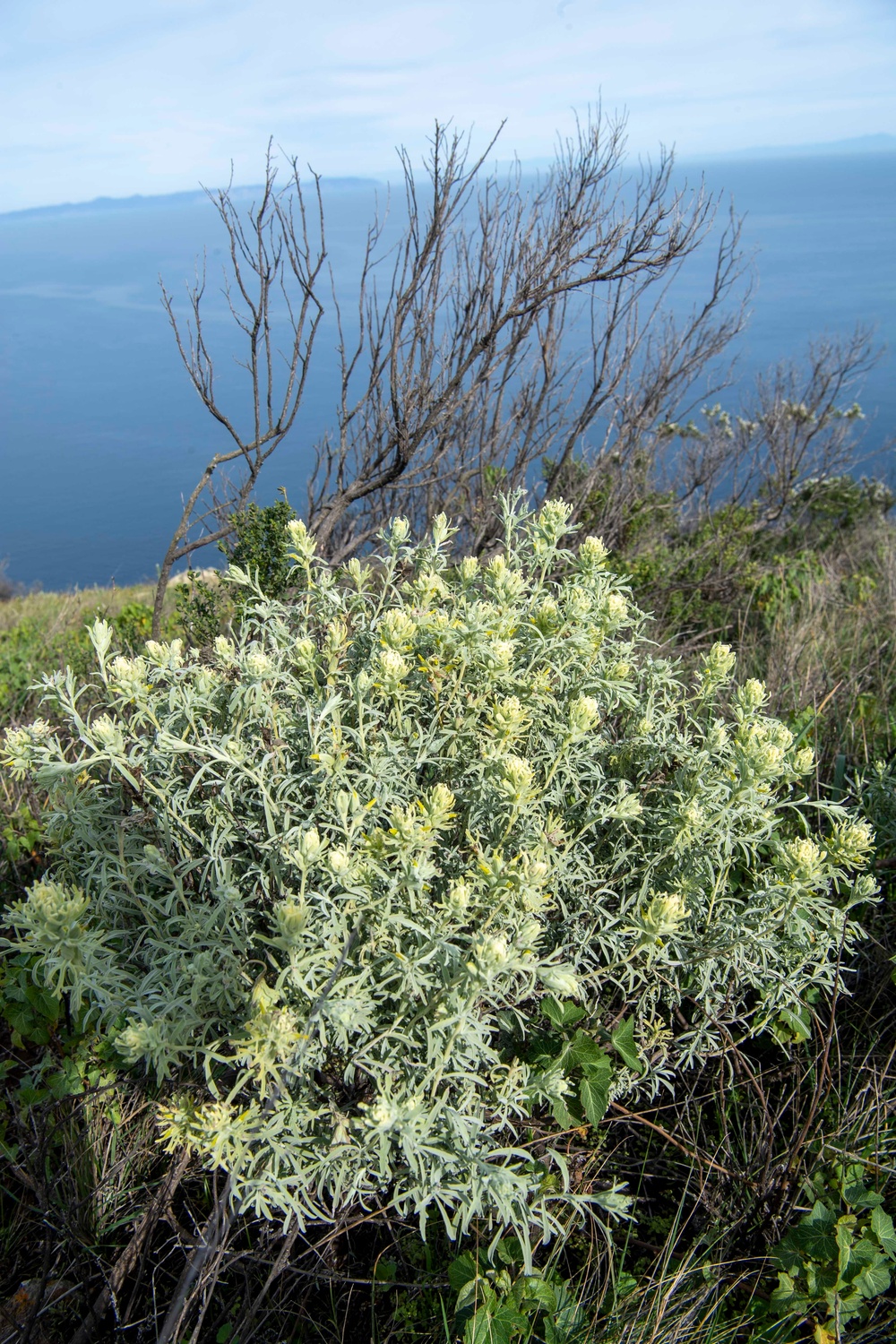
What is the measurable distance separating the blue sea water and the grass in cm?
4173

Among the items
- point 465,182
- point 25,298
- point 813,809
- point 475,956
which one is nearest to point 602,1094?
point 475,956

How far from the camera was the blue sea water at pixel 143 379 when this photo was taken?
6925cm

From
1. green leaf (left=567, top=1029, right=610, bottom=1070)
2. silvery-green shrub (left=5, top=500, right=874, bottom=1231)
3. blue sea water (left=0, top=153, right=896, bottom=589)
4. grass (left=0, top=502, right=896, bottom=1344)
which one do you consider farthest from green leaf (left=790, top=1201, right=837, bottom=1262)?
blue sea water (left=0, top=153, right=896, bottom=589)

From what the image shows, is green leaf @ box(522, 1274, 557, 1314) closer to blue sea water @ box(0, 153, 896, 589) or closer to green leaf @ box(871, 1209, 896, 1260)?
green leaf @ box(871, 1209, 896, 1260)

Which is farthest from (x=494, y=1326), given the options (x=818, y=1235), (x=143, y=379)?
(x=143, y=379)

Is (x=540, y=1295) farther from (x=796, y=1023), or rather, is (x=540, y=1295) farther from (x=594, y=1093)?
(x=796, y=1023)

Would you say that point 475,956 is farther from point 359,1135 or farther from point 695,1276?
point 695,1276

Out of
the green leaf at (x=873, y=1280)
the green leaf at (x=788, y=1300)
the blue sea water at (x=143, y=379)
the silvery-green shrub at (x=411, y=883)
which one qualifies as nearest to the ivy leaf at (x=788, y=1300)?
the green leaf at (x=788, y=1300)

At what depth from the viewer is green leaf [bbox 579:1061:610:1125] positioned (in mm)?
1604

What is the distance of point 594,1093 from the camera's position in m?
1.62

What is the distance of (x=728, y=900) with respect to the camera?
5.94ft

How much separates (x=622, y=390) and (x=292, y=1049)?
18.4ft

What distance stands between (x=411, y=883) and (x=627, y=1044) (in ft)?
2.18

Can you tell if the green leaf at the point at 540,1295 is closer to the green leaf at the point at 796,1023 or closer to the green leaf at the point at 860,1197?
the green leaf at the point at 860,1197
